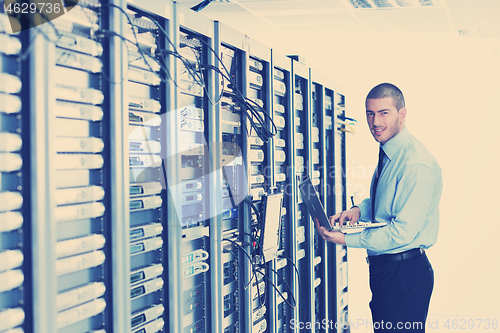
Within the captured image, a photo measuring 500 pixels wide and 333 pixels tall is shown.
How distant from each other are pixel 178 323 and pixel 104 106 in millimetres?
790

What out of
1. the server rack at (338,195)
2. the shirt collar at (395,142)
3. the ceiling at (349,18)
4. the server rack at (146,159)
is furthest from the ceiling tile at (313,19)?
the server rack at (146,159)

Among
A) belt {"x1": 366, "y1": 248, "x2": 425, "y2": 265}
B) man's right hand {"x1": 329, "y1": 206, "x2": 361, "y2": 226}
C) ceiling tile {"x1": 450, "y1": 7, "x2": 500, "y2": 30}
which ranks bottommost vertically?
belt {"x1": 366, "y1": 248, "x2": 425, "y2": 265}

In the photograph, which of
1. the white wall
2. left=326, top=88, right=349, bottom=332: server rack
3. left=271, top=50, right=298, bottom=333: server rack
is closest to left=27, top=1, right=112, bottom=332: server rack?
left=271, top=50, right=298, bottom=333: server rack

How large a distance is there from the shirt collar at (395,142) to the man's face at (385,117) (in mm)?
31

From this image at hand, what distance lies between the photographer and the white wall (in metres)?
4.90

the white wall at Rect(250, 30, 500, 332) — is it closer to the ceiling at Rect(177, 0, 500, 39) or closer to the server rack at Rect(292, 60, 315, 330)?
the ceiling at Rect(177, 0, 500, 39)

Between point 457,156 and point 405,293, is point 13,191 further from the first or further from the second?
point 457,156

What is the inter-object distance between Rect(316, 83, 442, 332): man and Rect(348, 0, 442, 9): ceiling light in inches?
65.0

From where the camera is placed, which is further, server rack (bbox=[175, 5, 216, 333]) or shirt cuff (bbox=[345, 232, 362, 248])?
shirt cuff (bbox=[345, 232, 362, 248])

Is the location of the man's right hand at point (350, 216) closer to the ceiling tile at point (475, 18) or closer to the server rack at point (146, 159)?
the server rack at point (146, 159)

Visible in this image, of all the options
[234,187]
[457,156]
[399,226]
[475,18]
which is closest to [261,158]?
[234,187]

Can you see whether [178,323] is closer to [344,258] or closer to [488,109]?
[344,258]

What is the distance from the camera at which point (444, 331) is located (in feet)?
15.0

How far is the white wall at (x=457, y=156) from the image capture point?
193 inches
